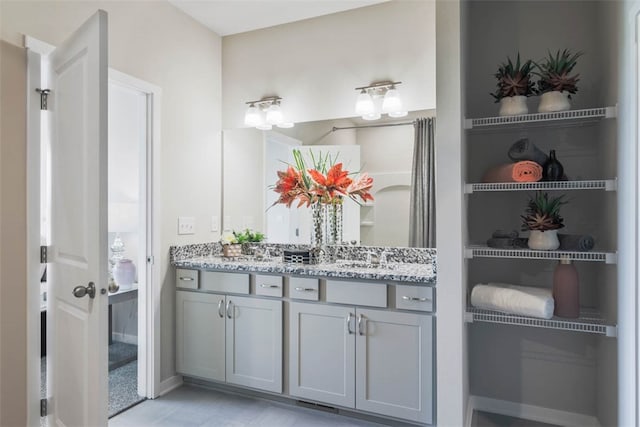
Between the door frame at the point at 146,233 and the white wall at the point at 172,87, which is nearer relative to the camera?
the door frame at the point at 146,233

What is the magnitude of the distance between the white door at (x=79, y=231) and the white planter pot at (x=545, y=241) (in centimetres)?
203

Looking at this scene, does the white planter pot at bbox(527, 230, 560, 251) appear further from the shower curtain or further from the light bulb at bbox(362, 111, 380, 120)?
the light bulb at bbox(362, 111, 380, 120)

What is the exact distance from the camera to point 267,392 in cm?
253

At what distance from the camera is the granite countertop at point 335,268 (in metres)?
2.16

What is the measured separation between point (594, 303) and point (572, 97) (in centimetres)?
115

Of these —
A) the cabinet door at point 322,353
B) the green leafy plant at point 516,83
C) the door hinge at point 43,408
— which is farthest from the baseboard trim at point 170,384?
the green leafy plant at point 516,83

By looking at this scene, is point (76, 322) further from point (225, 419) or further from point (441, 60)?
point (441, 60)

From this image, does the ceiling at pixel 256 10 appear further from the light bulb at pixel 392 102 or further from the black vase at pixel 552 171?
the black vase at pixel 552 171

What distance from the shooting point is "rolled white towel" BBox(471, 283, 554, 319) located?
1882 millimetres

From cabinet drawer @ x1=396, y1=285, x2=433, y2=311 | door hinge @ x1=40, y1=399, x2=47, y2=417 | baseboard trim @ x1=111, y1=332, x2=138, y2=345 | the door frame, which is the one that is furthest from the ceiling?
baseboard trim @ x1=111, y1=332, x2=138, y2=345

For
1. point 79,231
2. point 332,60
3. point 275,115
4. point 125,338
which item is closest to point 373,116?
point 332,60

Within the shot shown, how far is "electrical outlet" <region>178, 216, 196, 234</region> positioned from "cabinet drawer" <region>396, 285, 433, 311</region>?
1666mm
